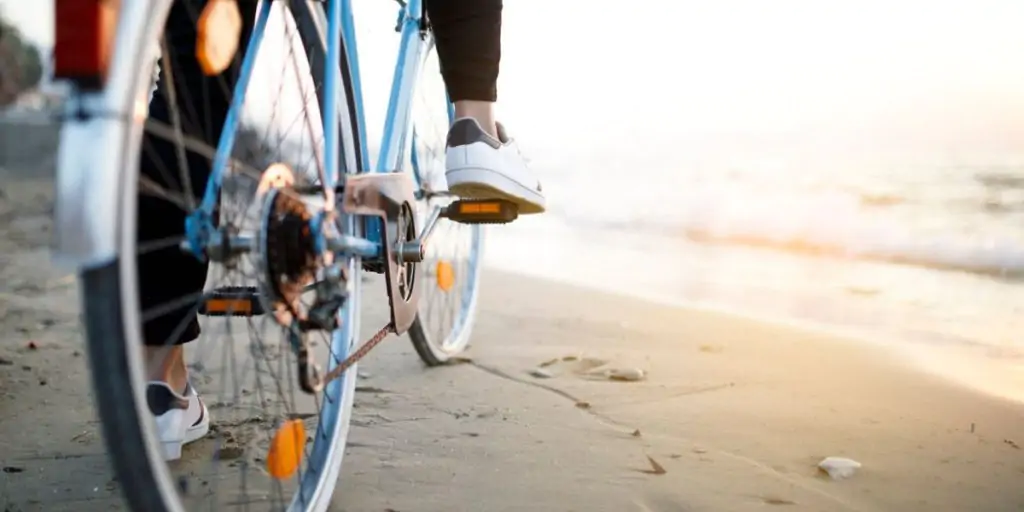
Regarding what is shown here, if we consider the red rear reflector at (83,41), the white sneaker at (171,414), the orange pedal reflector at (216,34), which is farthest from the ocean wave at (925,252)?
the red rear reflector at (83,41)

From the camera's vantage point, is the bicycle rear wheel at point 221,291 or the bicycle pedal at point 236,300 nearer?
the bicycle rear wheel at point 221,291

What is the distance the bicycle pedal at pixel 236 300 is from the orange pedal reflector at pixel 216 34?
0.36 metres

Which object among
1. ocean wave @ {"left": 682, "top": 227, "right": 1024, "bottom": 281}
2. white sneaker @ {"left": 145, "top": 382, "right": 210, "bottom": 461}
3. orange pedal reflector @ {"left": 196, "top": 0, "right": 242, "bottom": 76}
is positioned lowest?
white sneaker @ {"left": 145, "top": 382, "right": 210, "bottom": 461}

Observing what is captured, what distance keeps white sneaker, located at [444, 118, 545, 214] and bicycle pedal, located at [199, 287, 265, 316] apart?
0.54 metres

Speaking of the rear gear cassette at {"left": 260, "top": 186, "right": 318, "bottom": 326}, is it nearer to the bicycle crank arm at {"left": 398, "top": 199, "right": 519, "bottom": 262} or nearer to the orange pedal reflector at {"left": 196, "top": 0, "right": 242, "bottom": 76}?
the orange pedal reflector at {"left": 196, "top": 0, "right": 242, "bottom": 76}

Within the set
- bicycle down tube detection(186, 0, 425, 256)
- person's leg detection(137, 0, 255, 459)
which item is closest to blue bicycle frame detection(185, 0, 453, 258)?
bicycle down tube detection(186, 0, 425, 256)

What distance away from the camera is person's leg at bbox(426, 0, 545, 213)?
1546mm

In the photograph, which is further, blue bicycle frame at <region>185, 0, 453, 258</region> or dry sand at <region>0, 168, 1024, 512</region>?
dry sand at <region>0, 168, 1024, 512</region>

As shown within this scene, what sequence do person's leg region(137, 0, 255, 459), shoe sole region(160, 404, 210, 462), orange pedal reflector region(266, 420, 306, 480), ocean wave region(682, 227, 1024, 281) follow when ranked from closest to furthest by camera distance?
orange pedal reflector region(266, 420, 306, 480) < person's leg region(137, 0, 255, 459) < shoe sole region(160, 404, 210, 462) < ocean wave region(682, 227, 1024, 281)

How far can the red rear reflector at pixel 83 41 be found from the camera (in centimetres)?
72

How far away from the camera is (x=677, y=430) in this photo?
→ 1.86 m

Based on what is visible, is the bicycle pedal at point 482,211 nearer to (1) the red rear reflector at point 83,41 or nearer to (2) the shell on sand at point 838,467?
(2) the shell on sand at point 838,467

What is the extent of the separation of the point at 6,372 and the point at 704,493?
165 centimetres

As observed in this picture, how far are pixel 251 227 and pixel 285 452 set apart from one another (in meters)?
0.33
